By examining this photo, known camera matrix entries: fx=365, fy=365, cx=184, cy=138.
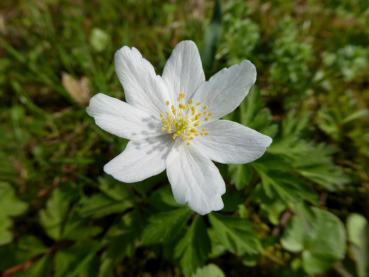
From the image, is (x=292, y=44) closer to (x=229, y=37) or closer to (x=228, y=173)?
(x=229, y=37)

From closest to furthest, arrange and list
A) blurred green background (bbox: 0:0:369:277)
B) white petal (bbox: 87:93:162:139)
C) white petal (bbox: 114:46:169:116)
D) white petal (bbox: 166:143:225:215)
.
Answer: white petal (bbox: 166:143:225:215) < white petal (bbox: 87:93:162:139) < white petal (bbox: 114:46:169:116) < blurred green background (bbox: 0:0:369:277)

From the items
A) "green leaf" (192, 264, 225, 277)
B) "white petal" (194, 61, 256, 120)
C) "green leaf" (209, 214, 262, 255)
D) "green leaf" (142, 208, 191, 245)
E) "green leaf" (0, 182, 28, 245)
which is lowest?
"green leaf" (192, 264, 225, 277)

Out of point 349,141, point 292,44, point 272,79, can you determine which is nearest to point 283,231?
point 349,141

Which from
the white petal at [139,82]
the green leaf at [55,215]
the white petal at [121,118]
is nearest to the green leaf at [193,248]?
the white petal at [121,118]

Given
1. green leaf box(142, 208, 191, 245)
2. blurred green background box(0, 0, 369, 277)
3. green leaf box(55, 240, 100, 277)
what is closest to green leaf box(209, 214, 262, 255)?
blurred green background box(0, 0, 369, 277)

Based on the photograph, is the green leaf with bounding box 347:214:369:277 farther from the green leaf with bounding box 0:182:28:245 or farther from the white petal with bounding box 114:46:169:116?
the green leaf with bounding box 0:182:28:245

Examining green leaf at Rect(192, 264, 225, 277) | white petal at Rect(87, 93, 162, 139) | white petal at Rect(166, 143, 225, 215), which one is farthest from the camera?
green leaf at Rect(192, 264, 225, 277)
